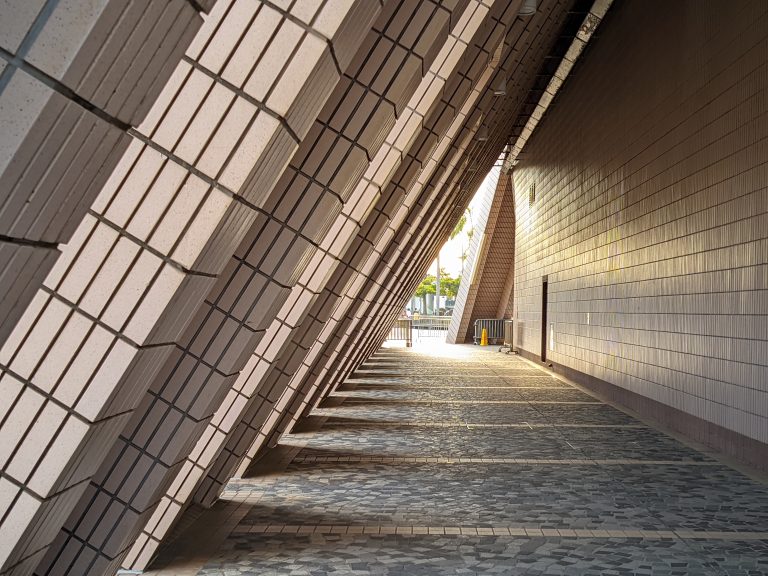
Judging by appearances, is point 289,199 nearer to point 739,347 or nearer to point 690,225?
point 739,347

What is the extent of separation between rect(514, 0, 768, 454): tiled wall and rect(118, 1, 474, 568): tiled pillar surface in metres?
5.61

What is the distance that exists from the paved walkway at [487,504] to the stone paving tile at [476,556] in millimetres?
14

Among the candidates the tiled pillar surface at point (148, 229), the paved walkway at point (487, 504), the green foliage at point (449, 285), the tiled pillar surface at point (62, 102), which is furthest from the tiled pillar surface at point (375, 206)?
the green foliage at point (449, 285)

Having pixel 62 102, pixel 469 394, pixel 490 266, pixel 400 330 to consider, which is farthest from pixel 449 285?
pixel 62 102

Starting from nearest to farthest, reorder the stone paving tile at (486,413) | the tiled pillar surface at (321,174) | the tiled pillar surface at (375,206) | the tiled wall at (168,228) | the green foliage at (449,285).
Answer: the tiled wall at (168,228), the tiled pillar surface at (321,174), the tiled pillar surface at (375,206), the stone paving tile at (486,413), the green foliage at (449,285)

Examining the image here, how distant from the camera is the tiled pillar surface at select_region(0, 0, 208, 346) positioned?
1.73 m

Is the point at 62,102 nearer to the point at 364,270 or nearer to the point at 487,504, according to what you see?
the point at 487,504

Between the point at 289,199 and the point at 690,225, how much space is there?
27.4ft

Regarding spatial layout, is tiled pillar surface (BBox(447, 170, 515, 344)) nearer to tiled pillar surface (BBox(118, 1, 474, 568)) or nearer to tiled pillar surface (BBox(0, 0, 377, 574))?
tiled pillar surface (BBox(118, 1, 474, 568))

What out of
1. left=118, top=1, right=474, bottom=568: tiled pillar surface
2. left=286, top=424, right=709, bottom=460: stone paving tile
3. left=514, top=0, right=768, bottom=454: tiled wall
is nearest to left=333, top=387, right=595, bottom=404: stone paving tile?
left=514, top=0, right=768, bottom=454: tiled wall

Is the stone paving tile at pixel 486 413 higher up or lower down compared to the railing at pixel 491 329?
lower down

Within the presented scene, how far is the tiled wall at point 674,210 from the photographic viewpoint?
418 inches

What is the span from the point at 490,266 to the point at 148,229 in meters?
41.3

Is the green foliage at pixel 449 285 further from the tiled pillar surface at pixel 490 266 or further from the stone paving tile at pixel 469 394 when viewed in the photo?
the stone paving tile at pixel 469 394
